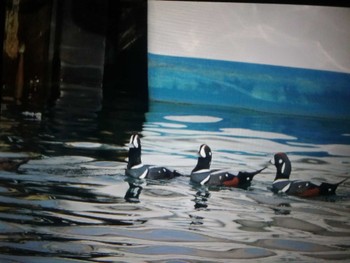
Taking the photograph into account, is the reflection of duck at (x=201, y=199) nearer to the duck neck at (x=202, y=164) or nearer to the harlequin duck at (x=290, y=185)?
the duck neck at (x=202, y=164)

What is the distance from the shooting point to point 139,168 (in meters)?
1.73

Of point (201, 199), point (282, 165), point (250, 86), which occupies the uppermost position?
point (250, 86)

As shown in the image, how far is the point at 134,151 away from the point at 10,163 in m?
0.35

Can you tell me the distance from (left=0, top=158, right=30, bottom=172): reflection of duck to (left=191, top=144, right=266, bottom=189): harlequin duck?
0.47 meters

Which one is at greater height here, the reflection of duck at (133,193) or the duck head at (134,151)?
the duck head at (134,151)

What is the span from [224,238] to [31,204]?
52 centimetres

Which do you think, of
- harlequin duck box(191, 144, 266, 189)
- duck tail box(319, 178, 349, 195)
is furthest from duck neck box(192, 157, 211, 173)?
Answer: duck tail box(319, 178, 349, 195)

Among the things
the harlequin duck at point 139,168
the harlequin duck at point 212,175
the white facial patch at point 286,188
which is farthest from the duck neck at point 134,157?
the white facial patch at point 286,188

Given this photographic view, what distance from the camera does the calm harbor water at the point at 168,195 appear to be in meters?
1.65

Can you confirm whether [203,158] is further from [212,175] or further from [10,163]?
[10,163]

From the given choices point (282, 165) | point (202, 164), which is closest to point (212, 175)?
point (202, 164)

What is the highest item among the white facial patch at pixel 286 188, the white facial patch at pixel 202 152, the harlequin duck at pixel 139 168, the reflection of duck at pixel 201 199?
the white facial patch at pixel 202 152

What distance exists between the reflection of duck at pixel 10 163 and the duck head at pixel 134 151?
28cm

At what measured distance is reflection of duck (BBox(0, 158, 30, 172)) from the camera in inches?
69.3
